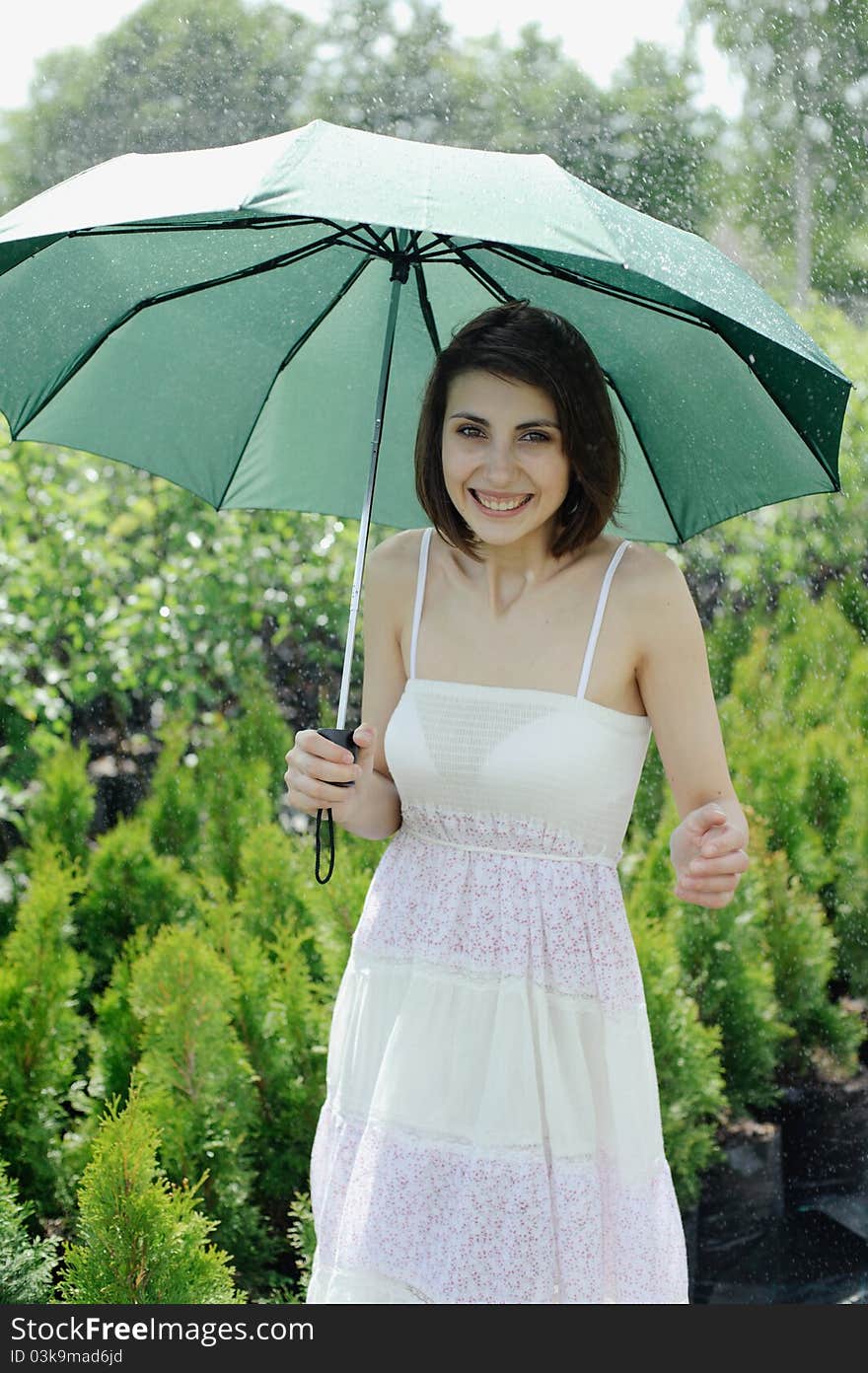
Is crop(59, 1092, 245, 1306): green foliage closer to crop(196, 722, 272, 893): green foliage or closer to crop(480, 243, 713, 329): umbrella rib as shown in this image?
crop(480, 243, 713, 329): umbrella rib

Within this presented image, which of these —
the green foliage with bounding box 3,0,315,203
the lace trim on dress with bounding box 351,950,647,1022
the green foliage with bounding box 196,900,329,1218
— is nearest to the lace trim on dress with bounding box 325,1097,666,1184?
the lace trim on dress with bounding box 351,950,647,1022

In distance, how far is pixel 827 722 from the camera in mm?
5000

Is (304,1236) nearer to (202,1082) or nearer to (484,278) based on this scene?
(202,1082)

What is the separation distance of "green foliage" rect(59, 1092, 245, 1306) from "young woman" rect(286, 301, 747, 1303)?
20.8 inches

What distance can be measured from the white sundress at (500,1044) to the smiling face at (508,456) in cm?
13

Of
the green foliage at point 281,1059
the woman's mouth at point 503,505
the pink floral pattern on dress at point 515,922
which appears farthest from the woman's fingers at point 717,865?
the green foliage at point 281,1059

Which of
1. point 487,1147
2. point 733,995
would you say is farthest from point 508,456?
point 733,995

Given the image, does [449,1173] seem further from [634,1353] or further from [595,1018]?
[634,1353]

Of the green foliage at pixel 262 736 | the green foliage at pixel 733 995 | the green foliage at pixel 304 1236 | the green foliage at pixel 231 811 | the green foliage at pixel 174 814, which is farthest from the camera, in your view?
the green foliage at pixel 262 736

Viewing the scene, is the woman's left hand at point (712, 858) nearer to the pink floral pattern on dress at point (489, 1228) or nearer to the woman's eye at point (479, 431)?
the pink floral pattern on dress at point (489, 1228)

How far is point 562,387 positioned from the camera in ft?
5.59

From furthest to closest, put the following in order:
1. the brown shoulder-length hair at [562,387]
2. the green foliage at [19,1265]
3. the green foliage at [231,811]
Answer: the green foliage at [231,811] → the green foliage at [19,1265] → the brown shoulder-length hair at [562,387]

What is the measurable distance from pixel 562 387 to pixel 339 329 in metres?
0.56

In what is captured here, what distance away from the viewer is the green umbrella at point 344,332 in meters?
1.49
